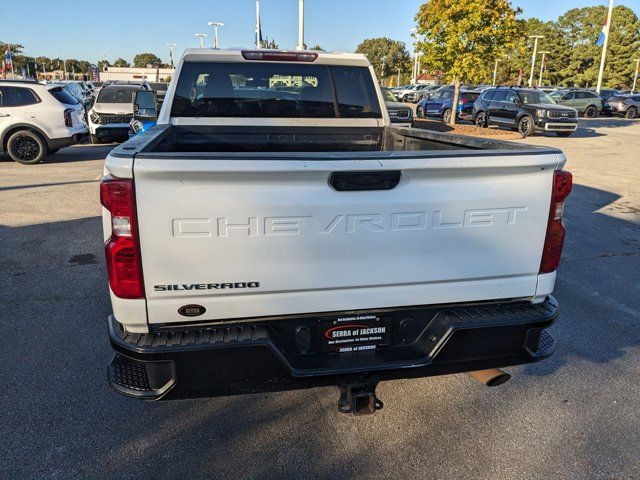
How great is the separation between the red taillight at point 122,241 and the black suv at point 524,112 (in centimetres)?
2021

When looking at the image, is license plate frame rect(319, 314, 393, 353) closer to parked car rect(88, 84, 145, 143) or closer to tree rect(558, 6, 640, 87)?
parked car rect(88, 84, 145, 143)

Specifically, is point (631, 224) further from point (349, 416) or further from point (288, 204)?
point (288, 204)

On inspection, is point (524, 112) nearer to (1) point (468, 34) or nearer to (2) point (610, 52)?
(1) point (468, 34)

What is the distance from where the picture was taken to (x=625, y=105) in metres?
32.3

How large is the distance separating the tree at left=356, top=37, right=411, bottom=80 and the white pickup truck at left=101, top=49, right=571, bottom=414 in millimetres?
87421

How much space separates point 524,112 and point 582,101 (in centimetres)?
1380

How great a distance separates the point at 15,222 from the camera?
24.3 ft

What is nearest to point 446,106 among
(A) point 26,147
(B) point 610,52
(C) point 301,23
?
(C) point 301,23

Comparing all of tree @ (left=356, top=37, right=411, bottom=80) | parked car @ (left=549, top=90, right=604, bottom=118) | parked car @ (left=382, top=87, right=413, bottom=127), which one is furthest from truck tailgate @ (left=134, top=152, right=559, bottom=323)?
tree @ (left=356, top=37, right=411, bottom=80)

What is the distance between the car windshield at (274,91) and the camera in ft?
13.9

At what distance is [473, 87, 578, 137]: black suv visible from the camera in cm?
1933

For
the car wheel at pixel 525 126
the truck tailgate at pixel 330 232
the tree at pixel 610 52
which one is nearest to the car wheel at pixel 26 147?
the truck tailgate at pixel 330 232

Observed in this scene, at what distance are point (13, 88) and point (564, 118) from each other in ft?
60.9

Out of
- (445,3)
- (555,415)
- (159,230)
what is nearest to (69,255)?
(159,230)
